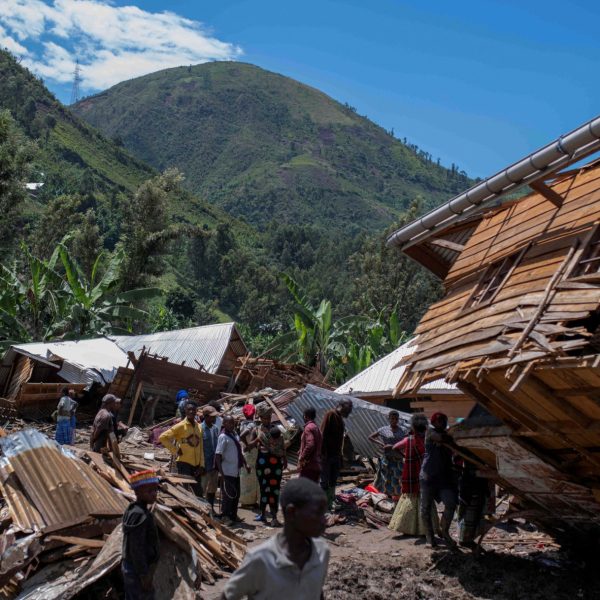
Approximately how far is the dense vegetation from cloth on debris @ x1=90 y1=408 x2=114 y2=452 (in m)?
14.2

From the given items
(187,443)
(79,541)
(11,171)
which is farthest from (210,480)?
(11,171)

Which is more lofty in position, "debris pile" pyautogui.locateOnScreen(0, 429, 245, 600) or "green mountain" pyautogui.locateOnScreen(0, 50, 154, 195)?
"green mountain" pyautogui.locateOnScreen(0, 50, 154, 195)

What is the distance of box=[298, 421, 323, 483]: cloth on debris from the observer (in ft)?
34.2

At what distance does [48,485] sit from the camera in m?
8.45

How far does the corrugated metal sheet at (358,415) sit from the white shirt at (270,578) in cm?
1096

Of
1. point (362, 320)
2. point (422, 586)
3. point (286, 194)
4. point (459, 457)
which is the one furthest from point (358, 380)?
point (286, 194)

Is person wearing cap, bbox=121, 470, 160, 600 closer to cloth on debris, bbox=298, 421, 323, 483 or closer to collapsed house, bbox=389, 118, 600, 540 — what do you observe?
collapsed house, bbox=389, 118, 600, 540

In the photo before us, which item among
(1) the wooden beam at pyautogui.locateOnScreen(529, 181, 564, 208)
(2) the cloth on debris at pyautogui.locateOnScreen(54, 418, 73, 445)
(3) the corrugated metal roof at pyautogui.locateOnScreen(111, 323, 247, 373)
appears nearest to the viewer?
(1) the wooden beam at pyautogui.locateOnScreen(529, 181, 564, 208)

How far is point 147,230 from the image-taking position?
36062mm

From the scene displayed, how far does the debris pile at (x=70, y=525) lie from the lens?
24.0 feet

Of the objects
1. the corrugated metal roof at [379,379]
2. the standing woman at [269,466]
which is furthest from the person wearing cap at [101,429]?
the corrugated metal roof at [379,379]

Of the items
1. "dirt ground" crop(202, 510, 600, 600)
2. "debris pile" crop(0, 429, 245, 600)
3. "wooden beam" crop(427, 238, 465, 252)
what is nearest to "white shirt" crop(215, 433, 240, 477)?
"debris pile" crop(0, 429, 245, 600)

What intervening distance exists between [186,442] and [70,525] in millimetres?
3288

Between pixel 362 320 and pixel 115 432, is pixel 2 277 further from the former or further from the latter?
pixel 115 432
